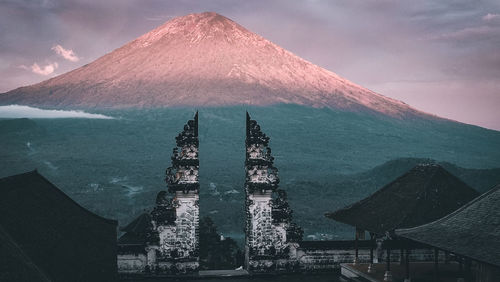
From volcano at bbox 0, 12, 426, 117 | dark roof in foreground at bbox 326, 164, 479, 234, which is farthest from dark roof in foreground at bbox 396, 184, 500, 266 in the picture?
volcano at bbox 0, 12, 426, 117

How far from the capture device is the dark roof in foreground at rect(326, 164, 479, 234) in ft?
51.3

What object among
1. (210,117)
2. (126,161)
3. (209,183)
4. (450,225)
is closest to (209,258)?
(450,225)

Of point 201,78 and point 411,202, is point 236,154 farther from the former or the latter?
point 411,202

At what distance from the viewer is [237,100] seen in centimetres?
13850

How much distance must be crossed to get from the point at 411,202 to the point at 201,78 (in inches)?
5332

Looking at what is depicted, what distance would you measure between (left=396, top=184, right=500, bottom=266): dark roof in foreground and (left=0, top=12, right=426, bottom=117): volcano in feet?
400

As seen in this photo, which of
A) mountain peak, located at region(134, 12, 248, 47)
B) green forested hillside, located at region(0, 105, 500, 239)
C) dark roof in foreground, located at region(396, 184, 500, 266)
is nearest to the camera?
dark roof in foreground, located at region(396, 184, 500, 266)

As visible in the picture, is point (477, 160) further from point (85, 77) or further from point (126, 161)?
point (85, 77)

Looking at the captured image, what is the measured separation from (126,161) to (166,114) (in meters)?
32.4

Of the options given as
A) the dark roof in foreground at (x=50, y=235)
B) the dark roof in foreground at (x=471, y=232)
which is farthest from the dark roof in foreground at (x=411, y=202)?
the dark roof in foreground at (x=50, y=235)

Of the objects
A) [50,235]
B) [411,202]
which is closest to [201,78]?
[411,202]

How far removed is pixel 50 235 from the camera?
417 inches

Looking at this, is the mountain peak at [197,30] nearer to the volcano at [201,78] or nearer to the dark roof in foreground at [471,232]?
the volcano at [201,78]

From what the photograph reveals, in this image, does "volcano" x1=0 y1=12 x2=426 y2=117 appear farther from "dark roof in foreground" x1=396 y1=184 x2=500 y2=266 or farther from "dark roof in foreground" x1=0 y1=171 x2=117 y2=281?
"dark roof in foreground" x1=0 y1=171 x2=117 y2=281
